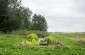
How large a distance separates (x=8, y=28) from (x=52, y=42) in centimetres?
2046

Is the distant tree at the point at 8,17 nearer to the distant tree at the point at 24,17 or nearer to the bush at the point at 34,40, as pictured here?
the distant tree at the point at 24,17

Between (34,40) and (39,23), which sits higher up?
(39,23)

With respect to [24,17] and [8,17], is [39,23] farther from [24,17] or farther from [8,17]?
[8,17]

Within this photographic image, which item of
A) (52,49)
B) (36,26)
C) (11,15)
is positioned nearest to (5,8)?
(11,15)

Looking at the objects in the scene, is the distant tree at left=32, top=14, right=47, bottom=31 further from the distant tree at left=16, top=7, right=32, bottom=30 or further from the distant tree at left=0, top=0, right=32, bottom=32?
the distant tree at left=0, top=0, right=32, bottom=32

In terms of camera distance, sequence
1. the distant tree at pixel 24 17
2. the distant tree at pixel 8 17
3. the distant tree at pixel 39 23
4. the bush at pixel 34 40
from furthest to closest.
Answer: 1. the distant tree at pixel 39 23
2. the distant tree at pixel 24 17
3. the distant tree at pixel 8 17
4. the bush at pixel 34 40

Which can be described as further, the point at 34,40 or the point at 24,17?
the point at 24,17

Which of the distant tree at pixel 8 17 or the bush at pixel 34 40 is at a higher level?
the distant tree at pixel 8 17

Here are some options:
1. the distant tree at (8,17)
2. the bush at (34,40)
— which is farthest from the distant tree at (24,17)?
the bush at (34,40)

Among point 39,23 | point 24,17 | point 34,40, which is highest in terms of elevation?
point 24,17

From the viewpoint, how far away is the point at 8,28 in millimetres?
40125

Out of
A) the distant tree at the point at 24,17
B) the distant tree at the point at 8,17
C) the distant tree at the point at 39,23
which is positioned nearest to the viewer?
the distant tree at the point at 8,17

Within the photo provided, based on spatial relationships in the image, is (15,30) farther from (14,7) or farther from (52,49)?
(52,49)

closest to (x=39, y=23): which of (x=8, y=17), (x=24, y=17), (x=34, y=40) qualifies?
(x=24, y=17)
